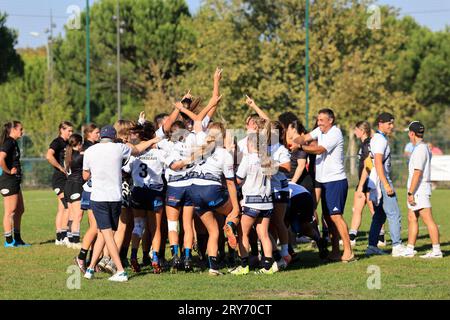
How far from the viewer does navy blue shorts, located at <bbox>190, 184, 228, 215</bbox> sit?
448 inches

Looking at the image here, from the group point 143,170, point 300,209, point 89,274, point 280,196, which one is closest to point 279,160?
point 280,196

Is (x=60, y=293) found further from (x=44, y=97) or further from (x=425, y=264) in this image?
(x=44, y=97)

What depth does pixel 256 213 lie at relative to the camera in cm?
1146

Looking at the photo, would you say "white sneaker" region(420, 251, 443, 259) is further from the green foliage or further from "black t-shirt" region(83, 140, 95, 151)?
the green foliage

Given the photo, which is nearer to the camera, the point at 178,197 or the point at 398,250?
the point at 178,197

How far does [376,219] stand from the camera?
13859mm

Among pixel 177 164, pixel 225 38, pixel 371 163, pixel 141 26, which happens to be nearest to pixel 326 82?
pixel 225 38

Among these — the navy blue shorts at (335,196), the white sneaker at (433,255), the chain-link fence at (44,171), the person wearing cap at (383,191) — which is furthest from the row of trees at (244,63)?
the white sneaker at (433,255)

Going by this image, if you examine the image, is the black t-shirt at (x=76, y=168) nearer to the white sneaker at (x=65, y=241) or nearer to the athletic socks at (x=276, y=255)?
the white sneaker at (x=65, y=241)

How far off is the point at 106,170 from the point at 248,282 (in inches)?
87.6

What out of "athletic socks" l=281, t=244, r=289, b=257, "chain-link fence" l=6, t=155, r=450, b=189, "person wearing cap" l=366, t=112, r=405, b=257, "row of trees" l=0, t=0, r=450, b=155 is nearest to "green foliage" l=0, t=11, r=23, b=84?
"row of trees" l=0, t=0, r=450, b=155

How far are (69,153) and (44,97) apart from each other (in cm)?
4108

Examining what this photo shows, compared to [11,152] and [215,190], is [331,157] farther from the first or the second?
[11,152]

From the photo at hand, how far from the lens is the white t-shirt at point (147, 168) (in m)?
11.9
